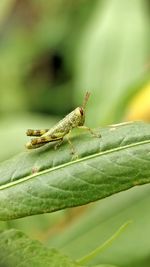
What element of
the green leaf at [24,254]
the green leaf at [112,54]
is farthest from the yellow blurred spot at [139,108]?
the green leaf at [24,254]

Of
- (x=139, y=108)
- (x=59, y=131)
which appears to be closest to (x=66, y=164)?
(x=59, y=131)

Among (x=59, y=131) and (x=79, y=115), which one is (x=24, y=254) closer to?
(x=59, y=131)

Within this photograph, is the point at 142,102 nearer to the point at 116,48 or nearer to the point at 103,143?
the point at 116,48

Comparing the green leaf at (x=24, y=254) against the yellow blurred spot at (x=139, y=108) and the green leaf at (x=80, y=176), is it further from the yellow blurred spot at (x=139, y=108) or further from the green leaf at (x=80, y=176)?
the yellow blurred spot at (x=139, y=108)

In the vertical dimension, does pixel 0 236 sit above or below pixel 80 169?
below

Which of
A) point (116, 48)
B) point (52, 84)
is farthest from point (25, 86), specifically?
point (116, 48)

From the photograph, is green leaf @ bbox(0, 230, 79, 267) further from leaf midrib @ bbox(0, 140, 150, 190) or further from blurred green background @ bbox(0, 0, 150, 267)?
blurred green background @ bbox(0, 0, 150, 267)

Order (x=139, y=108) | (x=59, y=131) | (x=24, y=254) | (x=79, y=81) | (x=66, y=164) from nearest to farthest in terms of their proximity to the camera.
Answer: (x=24, y=254), (x=66, y=164), (x=59, y=131), (x=139, y=108), (x=79, y=81)
